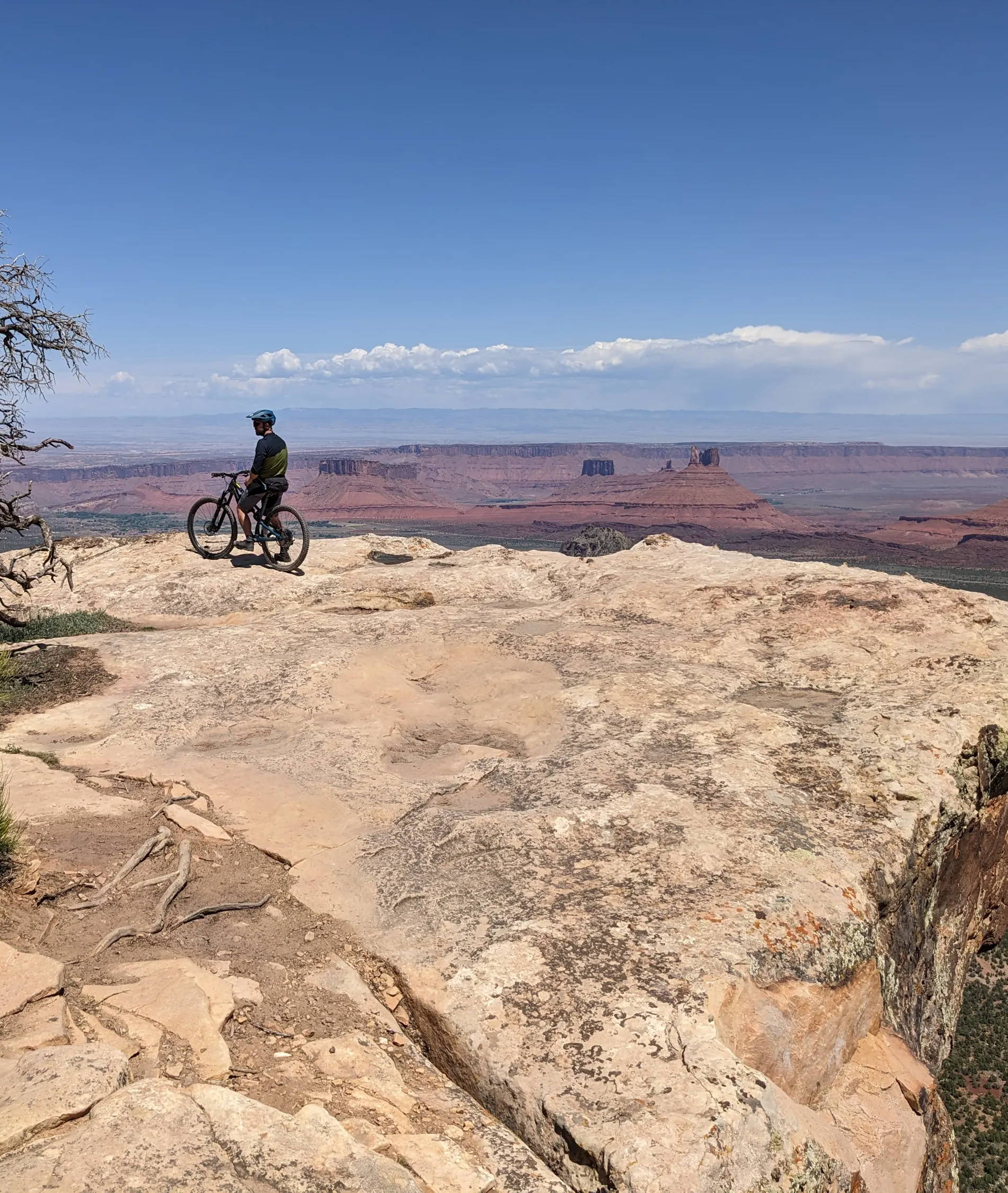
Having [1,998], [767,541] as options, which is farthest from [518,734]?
[767,541]

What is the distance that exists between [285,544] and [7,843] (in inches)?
426

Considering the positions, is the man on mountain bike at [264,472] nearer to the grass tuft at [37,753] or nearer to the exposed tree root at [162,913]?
the grass tuft at [37,753]

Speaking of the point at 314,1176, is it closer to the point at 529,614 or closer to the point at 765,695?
the point at 765,695

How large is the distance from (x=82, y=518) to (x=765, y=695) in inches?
6896

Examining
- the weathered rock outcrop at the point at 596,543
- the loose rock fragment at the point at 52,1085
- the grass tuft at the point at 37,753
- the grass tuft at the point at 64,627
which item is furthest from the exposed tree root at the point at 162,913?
the weathered rock outcrop at the point at 596,543

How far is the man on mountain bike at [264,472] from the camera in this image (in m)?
15.1

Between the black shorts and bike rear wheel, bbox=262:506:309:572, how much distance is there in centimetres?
36

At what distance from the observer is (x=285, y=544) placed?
53.8 feet

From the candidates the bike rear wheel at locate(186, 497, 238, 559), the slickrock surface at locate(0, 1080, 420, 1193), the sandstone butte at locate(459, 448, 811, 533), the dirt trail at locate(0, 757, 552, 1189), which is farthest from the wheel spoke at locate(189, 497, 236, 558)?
the sandstone butte at locate(459, 448, 811, 533)

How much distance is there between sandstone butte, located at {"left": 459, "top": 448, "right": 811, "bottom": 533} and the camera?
547ft

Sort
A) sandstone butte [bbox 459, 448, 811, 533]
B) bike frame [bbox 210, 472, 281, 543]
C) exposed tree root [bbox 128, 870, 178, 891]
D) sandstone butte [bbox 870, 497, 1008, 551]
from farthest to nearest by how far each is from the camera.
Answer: sandstone butte [bbox 459, 448, 811, 533] → sandstone butte [bbox 870, 497, 1008, 551] → bike frame [bbox 210, 472, 281, 543] → exposed tree root [bbox 128, 870, 178, 891]

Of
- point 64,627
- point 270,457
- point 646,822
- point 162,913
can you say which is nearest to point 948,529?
point 270,457

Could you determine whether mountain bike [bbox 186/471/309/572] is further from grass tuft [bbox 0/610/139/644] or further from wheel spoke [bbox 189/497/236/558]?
grass tuft [bbox 0/610/139/644]

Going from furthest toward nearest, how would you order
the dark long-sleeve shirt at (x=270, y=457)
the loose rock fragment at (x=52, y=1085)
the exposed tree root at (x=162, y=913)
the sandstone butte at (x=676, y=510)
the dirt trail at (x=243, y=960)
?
the sandstone butte at (x=676, y=510), the dark long-sleeve shirt at (x=270, y=457), the exposed tree root at (x=162, y=913), the dirt trail at (x=243, y=960), the loose rock fragment at (x=52, y=1085)
